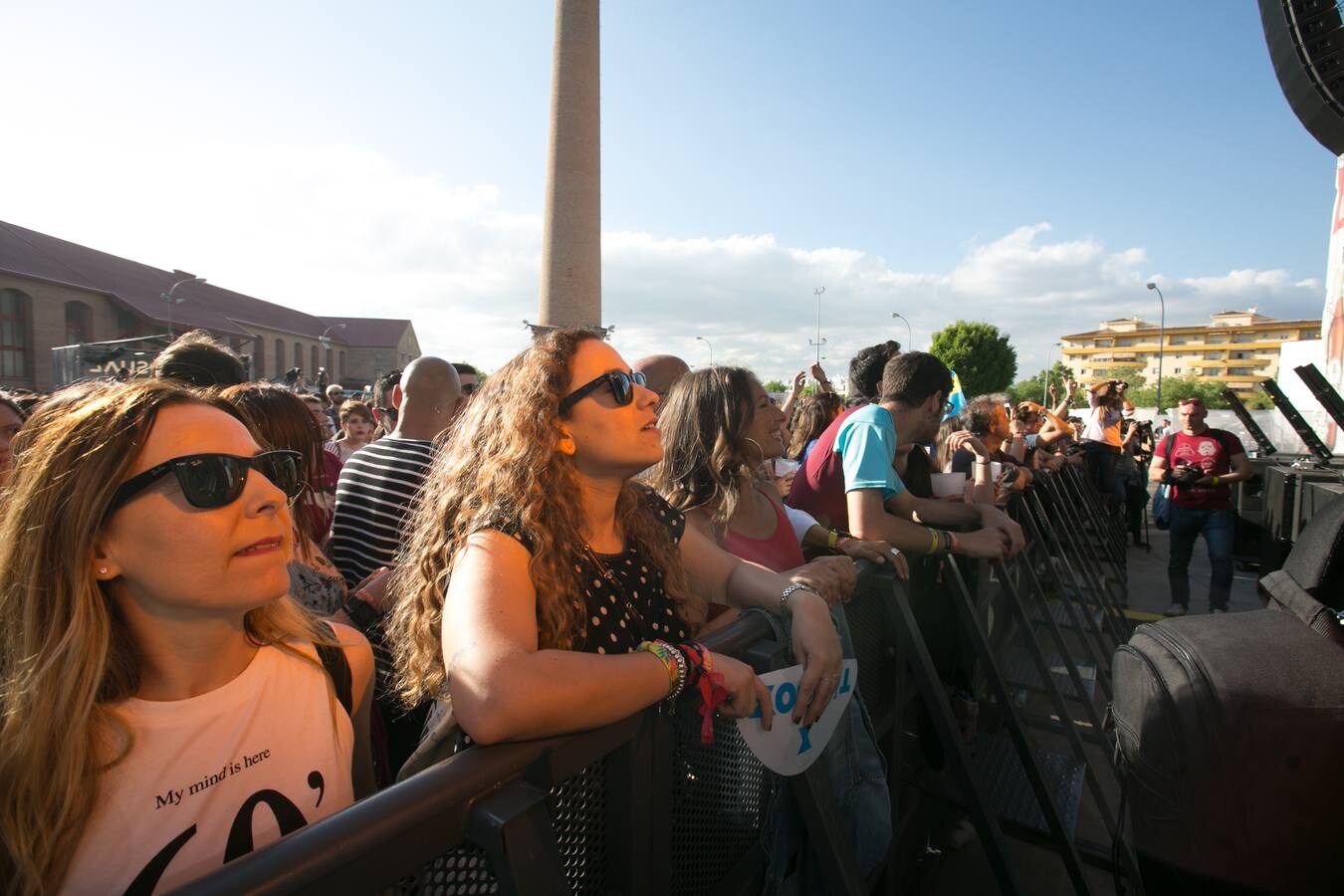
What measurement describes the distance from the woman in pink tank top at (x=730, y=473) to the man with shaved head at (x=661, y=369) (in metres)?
0.62

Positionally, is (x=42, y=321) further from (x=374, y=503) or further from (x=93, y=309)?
(x=374, y=503)

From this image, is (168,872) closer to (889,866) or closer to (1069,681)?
(889,866)

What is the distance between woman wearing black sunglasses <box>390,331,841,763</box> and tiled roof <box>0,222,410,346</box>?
4351 centimetres

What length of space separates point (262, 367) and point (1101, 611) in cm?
5877

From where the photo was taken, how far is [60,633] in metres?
1.07

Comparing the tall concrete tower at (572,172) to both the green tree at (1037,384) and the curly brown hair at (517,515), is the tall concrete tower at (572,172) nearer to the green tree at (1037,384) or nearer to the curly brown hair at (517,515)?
the curly brown hair at (517,515)

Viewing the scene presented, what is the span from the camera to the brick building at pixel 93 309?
34.0 meters

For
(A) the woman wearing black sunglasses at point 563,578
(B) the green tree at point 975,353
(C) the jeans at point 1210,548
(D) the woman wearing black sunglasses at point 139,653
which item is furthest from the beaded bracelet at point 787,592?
(B) the green tree at point 975,353

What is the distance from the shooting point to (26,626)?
3.55ft

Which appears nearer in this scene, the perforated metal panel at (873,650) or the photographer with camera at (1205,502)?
the perforated metal panel at (873,650)

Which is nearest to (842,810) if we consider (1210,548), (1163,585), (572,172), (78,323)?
(1210,548)

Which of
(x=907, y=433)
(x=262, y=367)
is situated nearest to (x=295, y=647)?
(x=907, y=433)

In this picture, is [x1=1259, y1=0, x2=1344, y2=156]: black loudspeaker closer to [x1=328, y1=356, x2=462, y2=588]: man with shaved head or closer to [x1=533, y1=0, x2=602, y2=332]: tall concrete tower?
[x1=328, y1=356, x2=462, y2=588]: man with shaved head

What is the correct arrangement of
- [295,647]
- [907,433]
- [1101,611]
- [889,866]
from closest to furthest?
[295,647] < [889,866] < [907,433] < [1101,611]
